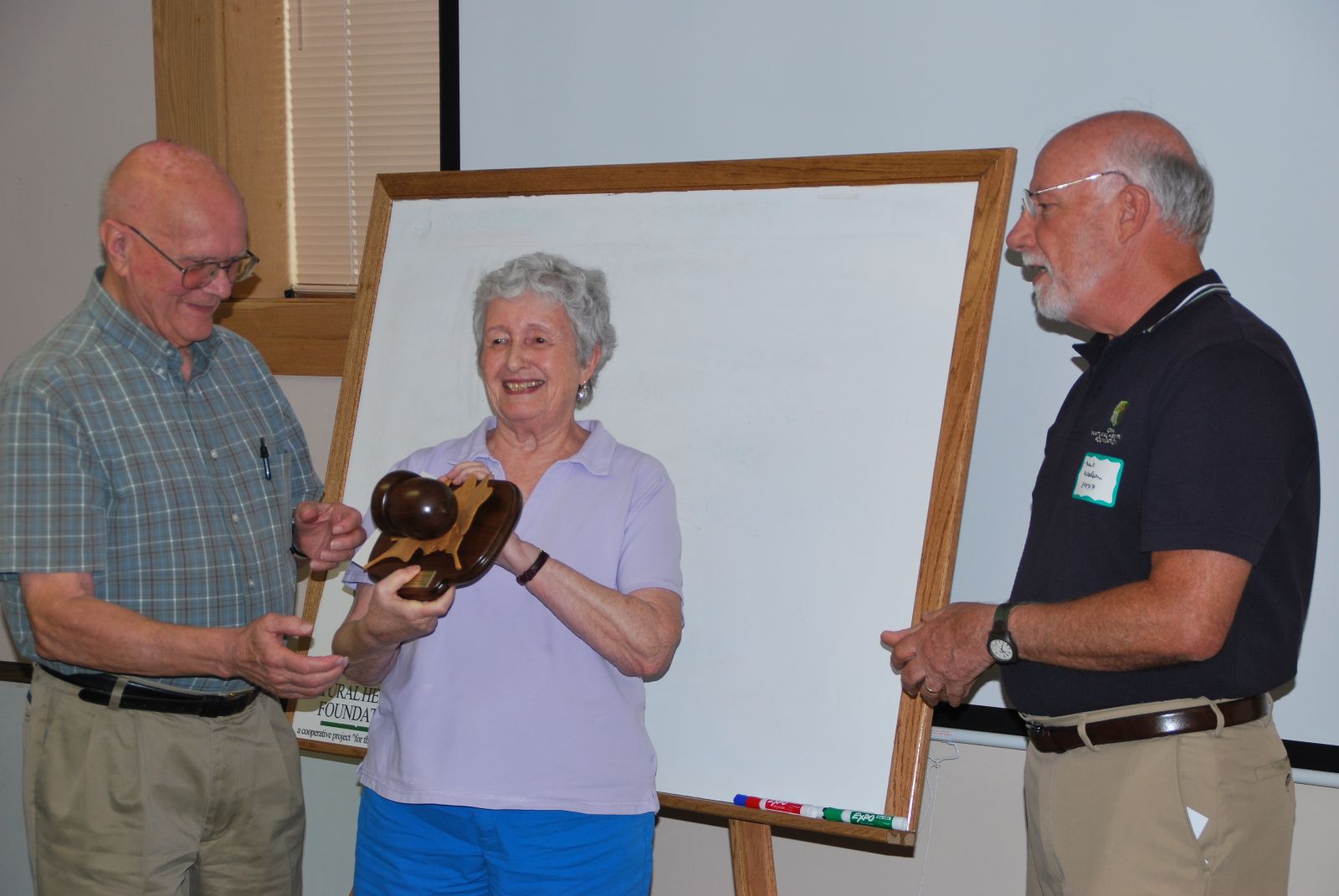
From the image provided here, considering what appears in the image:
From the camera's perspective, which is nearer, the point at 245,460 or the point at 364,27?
the point at 245,460

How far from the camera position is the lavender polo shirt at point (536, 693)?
1.81m

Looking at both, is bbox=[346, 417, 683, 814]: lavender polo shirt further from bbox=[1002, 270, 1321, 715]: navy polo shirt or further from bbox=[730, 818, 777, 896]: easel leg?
bbox=[1002, 270, 1321, 715]: navy polo shirt

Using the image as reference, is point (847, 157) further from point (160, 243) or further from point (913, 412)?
point (160, 243)

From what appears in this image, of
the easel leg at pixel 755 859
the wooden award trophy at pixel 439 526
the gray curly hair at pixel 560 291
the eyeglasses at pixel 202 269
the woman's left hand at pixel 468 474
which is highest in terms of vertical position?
the eyeglasses at pixel 202 269

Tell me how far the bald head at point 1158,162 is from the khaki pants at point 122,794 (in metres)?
1.87

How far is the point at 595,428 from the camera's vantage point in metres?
2.08

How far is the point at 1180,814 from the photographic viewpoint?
5.63 ft

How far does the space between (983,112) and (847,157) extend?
18.7 inches

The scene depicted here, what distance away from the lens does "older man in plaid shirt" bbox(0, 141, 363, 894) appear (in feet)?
6.02

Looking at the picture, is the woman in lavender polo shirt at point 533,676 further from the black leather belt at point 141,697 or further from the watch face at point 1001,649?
the watch face at point 1001,649

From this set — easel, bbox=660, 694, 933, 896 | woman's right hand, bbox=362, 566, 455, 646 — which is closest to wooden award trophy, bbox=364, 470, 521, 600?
woman's right hand, bbox=362, 566, 455, 646

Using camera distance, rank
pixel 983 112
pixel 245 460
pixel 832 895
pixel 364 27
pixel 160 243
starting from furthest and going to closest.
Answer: pixel 364 27
pixel 832 895
pixel 983 112
pixel 245 460
pixel 160 243

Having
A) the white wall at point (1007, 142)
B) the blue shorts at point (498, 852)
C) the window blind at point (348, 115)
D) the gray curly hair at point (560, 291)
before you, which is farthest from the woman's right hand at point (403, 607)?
Answer: the window blind at point (348, 115)

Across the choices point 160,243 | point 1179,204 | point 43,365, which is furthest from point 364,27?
point 1179,204
